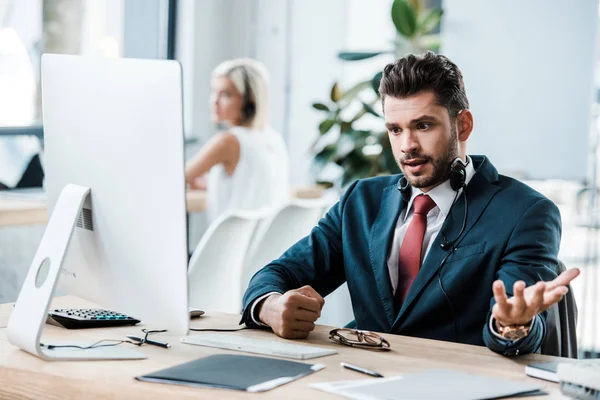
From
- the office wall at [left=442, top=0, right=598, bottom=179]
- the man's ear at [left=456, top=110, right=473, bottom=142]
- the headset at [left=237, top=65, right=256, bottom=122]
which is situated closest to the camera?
the man's ear at [left=456, top=110, right=473, bottom=142]

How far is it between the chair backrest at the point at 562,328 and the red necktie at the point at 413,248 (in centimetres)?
30

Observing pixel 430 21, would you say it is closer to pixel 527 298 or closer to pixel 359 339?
pixel 359 339

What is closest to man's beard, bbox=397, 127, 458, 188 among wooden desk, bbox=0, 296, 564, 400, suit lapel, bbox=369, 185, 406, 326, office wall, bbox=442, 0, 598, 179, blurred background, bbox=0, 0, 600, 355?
suit lapel, bbox=369, 185, 406, 326

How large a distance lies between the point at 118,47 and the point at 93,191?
382 cm

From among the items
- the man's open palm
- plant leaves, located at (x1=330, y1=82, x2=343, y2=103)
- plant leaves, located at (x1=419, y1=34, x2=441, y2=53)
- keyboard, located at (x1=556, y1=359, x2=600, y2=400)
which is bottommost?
keyboard, located at (x1=556, y1=359, x2=600, y2=400)

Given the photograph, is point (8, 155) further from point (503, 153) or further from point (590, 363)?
point (590, 363)

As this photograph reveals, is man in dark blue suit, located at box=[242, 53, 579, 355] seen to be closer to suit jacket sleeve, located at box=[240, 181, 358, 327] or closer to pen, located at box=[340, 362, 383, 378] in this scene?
suit jacket sleeve, located at box=[240, 181, 358, 327]

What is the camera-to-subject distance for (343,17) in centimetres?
562

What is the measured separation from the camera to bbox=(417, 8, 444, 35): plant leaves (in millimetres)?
4324

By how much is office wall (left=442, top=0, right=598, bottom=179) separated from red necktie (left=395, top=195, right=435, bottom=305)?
82.5 inches

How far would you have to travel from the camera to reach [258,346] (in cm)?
169

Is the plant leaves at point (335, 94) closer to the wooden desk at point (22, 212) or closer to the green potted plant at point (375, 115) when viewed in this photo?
the green potted plant at point (375, 115)

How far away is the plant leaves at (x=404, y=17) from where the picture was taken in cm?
428

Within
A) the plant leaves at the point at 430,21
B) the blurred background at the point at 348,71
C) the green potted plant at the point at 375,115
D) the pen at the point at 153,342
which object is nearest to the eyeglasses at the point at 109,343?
the pen at the point at 153,342
